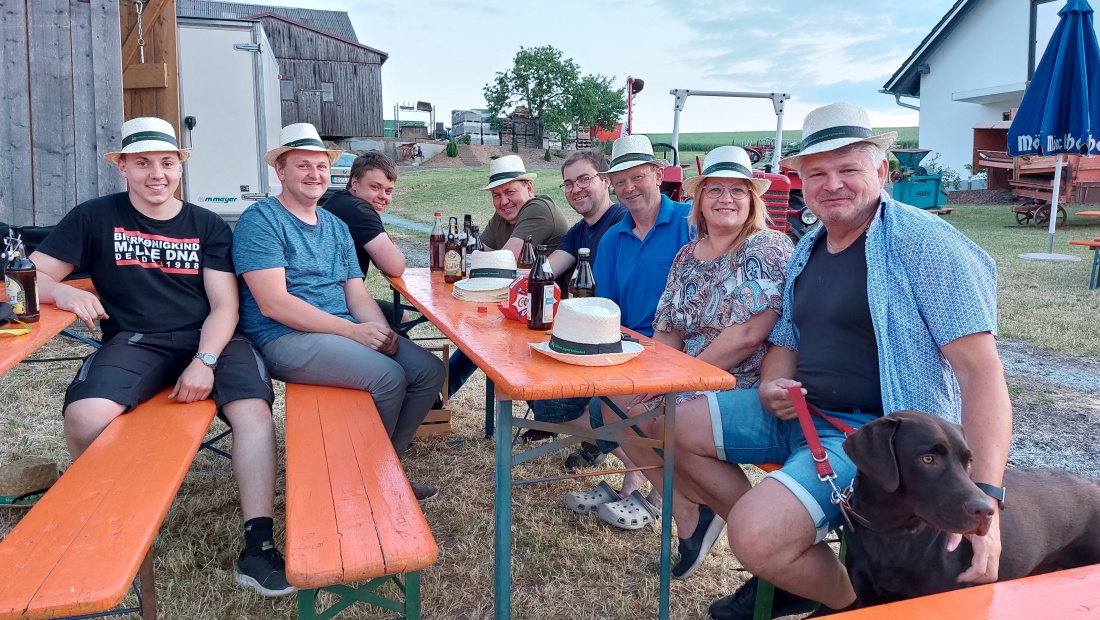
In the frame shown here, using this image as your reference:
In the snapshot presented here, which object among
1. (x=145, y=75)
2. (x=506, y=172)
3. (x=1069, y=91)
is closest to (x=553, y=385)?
(x=506, y=172)

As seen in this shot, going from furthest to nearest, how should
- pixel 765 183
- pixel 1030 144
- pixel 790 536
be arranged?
pixel 1030 144, pixel 765 183, pixel 790 536

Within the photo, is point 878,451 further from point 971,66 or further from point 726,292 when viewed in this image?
point 971,66

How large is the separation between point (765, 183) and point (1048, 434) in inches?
109

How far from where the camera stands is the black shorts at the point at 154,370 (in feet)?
9.61

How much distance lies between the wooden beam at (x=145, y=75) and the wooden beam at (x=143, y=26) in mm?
98

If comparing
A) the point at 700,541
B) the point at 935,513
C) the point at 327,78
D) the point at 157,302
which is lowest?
the point at 700,541

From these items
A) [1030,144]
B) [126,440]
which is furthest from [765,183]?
[1030,144]

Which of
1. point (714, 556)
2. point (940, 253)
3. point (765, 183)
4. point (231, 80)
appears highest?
point (231, 80)

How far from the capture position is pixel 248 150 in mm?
8766

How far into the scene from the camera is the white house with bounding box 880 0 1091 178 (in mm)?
20734

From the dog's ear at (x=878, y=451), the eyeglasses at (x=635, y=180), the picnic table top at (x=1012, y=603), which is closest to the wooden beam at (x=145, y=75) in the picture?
the eyeglasses at (x=635, y=180)

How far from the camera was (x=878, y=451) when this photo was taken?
1.86 meters

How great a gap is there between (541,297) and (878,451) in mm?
1482

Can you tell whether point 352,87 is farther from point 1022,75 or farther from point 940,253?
point 940,253
